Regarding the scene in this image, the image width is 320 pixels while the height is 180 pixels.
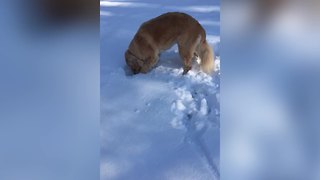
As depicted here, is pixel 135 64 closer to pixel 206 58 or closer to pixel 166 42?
pixel 166 42

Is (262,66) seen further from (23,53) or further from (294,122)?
(23,53)

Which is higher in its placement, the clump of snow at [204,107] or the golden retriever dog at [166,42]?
the golden retriever dog at [166,42]

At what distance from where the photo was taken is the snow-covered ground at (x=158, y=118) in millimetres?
1250

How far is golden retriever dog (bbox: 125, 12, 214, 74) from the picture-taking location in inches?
86.3

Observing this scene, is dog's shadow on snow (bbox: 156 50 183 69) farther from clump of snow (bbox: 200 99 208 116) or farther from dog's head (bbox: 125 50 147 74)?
clump of snow (bbox: 200 99 208 116)

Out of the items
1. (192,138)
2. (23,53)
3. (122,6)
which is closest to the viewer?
(23,53)

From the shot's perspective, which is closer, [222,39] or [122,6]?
[222,39]

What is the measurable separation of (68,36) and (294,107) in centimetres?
32

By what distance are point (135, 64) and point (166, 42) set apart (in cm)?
22

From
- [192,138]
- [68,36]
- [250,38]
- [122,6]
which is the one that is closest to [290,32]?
[250,38]

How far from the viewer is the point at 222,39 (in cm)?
54

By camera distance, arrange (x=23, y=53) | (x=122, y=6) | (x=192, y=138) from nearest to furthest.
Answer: (x=23, y=53) → (x=192, y=138) → (x=122, y=6)

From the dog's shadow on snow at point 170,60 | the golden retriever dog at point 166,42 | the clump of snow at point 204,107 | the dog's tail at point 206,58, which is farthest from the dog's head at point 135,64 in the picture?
the clump of snow at point 204,107

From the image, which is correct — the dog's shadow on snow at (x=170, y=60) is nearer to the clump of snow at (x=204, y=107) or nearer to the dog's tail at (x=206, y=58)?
the dog's tail at (x=206, y=58)
